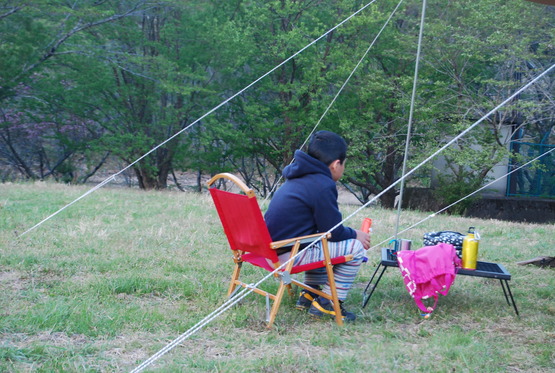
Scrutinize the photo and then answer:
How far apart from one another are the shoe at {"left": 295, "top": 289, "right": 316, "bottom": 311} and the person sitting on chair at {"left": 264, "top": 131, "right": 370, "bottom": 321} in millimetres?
61

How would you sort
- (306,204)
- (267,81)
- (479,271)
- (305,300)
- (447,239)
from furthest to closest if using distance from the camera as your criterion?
(267,81) → (447,239) → (305,300) → (479,271) → (306,204)

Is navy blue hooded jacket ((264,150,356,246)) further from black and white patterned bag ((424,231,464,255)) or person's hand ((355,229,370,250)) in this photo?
black and white patterned bag ((424,231,464,255))

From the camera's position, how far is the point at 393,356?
3000 millimetres

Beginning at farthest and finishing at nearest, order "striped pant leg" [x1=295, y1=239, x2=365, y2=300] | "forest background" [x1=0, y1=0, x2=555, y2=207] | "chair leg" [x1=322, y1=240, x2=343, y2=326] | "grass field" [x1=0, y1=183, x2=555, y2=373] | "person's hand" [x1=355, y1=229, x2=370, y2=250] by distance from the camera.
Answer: "forest background" [x1=0, y1=0, x2=555, y2=207], "person's hand" [x1=355, y1=229, x2=370, y2=250], "striped pant leg" [x1=295, y1=239, x2=365, y2=300], "chair leg" [x1=322, y1=240, x2=343, y2=326], "grass field" [x1=0, y1=183, x2=555, y2=373]

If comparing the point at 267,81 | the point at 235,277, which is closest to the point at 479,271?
the point at 235,277

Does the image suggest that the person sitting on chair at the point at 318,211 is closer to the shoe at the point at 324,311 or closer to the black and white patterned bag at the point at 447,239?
the shoe at the point at 324,311

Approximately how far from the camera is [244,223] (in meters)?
3.47

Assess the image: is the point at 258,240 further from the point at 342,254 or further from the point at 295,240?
the point at 342,254

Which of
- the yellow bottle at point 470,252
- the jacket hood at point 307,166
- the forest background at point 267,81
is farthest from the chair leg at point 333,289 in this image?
the forest background at point 267,81

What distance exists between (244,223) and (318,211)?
17.9 inches

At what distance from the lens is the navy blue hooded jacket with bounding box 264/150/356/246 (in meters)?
3.50

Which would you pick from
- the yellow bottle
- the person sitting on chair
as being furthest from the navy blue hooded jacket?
the yellow bottle

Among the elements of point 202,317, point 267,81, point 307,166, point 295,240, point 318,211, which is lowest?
point 202,317

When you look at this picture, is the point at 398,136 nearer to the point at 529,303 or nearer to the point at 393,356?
the point at 529,303
